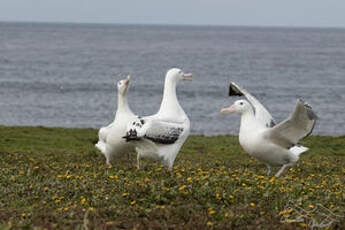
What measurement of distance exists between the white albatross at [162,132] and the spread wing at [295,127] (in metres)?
1.81

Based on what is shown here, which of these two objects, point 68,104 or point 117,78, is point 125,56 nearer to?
point 117,78

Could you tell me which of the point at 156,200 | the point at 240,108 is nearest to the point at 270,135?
the point at 240,108

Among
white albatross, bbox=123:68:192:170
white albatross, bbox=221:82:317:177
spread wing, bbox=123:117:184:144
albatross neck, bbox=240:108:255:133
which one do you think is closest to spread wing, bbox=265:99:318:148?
white albatross, bbox=221:82:317:177

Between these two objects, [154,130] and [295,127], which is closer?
[154,130]

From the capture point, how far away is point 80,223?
315 inches

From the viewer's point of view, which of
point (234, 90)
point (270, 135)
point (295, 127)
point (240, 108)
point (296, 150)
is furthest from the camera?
point (234, 90)

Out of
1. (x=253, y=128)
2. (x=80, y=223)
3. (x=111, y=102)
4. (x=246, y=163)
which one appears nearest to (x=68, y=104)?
(x=111, y=102)

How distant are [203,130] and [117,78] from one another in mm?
36154

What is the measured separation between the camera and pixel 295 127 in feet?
40.1

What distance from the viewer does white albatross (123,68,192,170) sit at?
39.1 feet

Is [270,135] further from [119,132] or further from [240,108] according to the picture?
[119,132]

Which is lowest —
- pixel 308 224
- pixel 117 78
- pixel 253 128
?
pixel 308 224

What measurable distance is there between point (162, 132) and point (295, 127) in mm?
2642

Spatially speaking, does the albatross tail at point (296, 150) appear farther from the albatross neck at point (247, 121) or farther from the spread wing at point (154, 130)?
the spread wing at point (154, 130)
